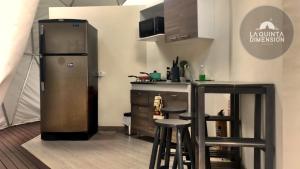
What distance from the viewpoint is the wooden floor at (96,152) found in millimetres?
3422

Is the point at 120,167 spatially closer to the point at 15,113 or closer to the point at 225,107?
the point at 225,107

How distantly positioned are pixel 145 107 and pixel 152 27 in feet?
4.24

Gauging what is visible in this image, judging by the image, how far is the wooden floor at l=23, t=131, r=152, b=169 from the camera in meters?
3.42

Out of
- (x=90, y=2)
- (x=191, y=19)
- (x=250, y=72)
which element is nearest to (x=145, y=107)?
(x=191, y=19)

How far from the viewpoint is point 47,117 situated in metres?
4.71

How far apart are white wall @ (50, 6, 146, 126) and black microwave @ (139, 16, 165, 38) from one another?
646mm

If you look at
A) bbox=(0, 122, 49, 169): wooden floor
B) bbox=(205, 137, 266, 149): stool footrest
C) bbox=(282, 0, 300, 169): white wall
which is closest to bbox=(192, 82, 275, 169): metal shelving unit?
bbox=(205, 137, 266, 149): stool footrest

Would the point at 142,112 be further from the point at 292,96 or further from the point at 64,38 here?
the point at 292,96

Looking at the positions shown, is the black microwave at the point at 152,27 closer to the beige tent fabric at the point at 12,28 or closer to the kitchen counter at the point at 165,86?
the kitchen counter at the point at 165,86

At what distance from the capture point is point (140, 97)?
4762mm

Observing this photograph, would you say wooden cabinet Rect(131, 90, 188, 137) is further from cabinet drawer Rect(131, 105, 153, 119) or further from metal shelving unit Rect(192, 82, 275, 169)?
metal shelving unit Rect(192, 82, 275, 169)

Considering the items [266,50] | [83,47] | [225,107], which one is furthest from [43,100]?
[266,50]

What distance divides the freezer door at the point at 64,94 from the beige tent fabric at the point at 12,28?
4.20 meters

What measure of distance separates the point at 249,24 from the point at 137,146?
Answer: 8.32 feet
